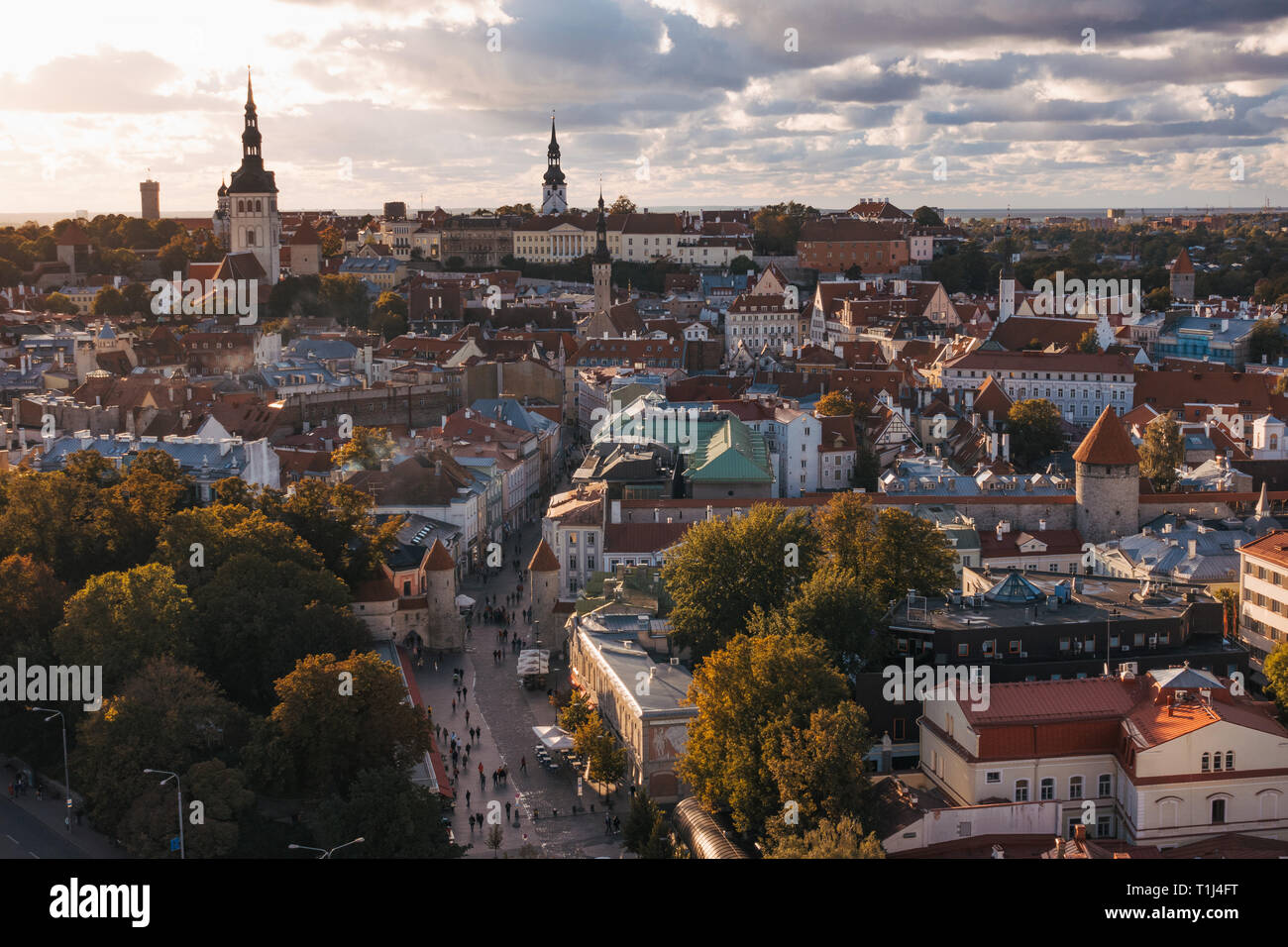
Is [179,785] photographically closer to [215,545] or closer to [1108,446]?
[215,545]

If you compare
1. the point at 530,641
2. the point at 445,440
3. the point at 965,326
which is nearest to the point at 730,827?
the point at 530,641

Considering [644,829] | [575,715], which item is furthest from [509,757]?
[644,829]

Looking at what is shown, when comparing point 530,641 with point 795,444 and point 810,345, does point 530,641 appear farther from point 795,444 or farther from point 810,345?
point 810,345

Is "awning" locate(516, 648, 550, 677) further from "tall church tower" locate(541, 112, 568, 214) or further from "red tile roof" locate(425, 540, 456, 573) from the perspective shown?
"tall church tower" locate(541, 112, 568, 214)

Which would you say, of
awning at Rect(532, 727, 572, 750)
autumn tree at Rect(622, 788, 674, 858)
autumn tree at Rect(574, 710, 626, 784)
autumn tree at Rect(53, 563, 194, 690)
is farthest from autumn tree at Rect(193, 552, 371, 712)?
autumn tree at Rect(622, 788, 674, 858)

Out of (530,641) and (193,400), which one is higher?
(193,400)

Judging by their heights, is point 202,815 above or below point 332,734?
below

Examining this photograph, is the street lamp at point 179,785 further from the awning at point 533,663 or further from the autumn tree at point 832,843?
the awning at point 533,663
